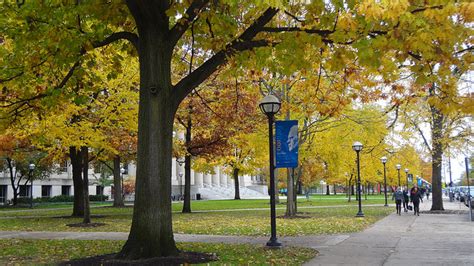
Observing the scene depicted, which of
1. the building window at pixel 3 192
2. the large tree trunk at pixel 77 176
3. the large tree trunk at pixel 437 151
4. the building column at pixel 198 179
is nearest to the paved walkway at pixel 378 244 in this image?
the large tree trunk at pixel 77 176

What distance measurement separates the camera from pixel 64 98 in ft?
39.0

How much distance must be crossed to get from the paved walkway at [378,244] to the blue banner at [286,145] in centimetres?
223

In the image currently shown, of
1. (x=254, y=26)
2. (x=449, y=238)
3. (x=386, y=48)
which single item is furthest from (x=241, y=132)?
(x=386, y=48)

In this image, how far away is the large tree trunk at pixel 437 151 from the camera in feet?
88.5

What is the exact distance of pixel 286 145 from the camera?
12234 millimetres

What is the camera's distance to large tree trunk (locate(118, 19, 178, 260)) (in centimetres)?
920

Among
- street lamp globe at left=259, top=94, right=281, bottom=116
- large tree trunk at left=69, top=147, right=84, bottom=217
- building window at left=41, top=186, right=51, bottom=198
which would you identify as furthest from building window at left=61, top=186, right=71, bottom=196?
street lamp globe at left=259, top=94, right=281, bottom=116

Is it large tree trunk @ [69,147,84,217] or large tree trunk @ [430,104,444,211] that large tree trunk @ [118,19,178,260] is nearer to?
large tree trunk @ [69,147,84,217]

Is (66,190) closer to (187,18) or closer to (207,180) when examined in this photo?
(207,180)

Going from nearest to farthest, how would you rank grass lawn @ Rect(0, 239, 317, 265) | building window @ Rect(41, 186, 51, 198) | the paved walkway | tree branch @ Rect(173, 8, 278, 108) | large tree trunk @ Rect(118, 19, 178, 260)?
large tree trunk @ Rect(118, 19, 178, 260), the paved walkway, grass lawn @ Rect(0, 239, 317, 265), tree branch @ Rect(173, 8, 278, 108), building window @ Rect(41, 186, 51, 198)

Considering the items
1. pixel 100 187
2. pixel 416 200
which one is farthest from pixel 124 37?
pixel 100 187

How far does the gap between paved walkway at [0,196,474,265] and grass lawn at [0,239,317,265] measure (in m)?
0.66

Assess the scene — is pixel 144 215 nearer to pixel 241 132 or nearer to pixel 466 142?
pixel 241 132

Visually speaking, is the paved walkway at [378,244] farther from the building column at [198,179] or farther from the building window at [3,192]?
the building column at [198,179]
